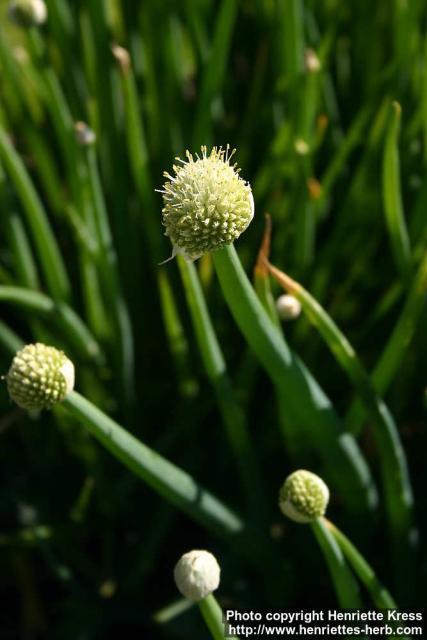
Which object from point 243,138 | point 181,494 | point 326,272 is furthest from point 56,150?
point 181,494

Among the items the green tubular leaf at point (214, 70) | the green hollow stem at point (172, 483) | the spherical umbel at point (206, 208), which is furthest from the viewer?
the green tubular leaf at point (214, 70)

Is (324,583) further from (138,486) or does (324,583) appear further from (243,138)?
(243,138)

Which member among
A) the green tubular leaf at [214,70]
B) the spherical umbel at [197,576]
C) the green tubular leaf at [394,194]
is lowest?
the spherical umbel at [197,576]

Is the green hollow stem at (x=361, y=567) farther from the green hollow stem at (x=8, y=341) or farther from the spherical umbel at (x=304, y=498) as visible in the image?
the green hollow stem at (x=8, y=341)

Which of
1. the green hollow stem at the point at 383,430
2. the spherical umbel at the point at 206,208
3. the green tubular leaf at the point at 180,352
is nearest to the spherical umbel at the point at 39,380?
the spherical umbel at the point at 206,208

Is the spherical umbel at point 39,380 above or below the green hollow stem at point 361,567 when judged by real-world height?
above

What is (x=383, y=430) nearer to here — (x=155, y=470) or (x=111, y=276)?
(x=155, y=470)

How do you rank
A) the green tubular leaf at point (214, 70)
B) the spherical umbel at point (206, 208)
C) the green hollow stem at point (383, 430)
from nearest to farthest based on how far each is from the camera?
the spherical umbel at point (206, 208) < the green hollow stem at point (383, 430) < the green tubular leaf at point (214, 70)

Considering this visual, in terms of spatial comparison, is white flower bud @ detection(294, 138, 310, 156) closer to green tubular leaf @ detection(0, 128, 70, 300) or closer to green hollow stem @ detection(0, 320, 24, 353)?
green tubular leaf @ detection(0, 128, 70, 300)
